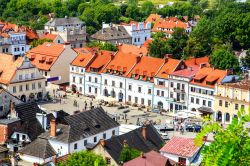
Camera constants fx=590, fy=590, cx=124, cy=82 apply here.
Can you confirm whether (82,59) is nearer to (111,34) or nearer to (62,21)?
(111,34)

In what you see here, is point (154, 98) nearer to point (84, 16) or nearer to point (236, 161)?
point (236, 161)

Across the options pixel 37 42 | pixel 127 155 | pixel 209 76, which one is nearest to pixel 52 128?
pixel 127 155

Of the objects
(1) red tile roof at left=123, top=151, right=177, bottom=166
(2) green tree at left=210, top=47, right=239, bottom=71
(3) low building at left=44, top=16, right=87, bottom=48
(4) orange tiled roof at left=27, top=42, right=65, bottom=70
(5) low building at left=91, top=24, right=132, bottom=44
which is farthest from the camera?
(5) low building at left=91, top=24, right=132, bottom=44

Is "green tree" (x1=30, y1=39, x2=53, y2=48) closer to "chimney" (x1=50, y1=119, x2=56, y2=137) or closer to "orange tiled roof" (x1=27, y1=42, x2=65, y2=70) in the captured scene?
"orange tiled roof" (x1=27, y1=42, x2=65, y2=70)

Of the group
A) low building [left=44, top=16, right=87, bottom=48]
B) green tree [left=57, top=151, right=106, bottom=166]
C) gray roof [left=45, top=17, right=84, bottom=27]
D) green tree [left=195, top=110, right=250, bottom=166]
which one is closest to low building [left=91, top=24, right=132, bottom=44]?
low building [left=44, top=16, right=87, bottom=48]

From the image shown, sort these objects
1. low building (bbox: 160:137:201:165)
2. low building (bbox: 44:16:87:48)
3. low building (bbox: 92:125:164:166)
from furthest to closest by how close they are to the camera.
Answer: low building (bbox: 44:16:87:48) < low building (bbox: 92:125:164:166) < low building (bbox: 160:137:201:165)

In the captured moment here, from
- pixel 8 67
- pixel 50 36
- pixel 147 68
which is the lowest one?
pixel 147 68

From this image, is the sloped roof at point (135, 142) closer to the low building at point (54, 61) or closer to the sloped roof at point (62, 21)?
the low building at point (54, 61)
